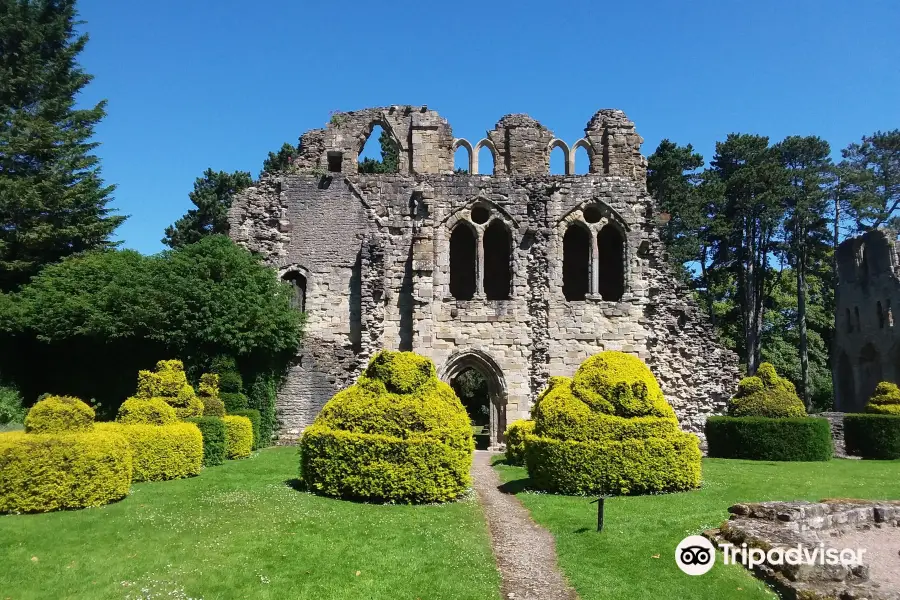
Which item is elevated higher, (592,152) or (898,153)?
(898,153)

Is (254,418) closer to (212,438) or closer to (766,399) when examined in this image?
(212,438)

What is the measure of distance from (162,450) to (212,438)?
2.19m

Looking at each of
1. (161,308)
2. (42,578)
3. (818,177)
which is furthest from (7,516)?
(818,177)

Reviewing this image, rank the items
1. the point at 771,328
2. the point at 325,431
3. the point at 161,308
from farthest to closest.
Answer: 1. the point at 771,328
2. the point at 161,308
3. the point at 325,431

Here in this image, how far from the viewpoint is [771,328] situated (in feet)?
139

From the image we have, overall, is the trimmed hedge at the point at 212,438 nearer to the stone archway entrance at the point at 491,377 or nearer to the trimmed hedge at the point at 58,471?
the trimmed hedge at the point at 58,471

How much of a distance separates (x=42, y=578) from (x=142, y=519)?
240cm

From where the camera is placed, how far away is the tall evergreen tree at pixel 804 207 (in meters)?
37.3

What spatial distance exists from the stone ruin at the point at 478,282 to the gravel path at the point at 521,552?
9700 millimetres

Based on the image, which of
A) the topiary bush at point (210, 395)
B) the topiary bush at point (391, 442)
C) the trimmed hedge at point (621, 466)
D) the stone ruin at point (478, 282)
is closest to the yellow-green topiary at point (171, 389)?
the topiary bush at point (210, 395)

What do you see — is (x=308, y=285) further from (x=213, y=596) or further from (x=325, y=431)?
(x=213, y=596)

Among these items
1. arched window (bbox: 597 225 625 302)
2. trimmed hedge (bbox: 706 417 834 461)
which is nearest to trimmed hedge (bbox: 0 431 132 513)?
trimmed hedge (bbox: 706 417 834 461)

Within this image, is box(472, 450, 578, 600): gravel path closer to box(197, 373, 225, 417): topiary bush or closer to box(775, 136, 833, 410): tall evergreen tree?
box(197, 373, 225, 417): topiary bush

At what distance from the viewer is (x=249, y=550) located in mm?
8055
